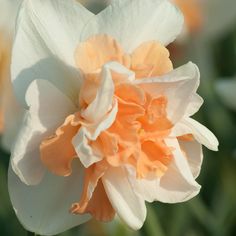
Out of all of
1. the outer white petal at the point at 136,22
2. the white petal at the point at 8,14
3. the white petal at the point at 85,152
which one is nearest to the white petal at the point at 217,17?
the white petal at the point at 8,14

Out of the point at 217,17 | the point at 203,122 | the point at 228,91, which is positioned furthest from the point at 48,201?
the point at 217,17

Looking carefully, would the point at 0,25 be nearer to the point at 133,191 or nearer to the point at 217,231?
the point at 133,191

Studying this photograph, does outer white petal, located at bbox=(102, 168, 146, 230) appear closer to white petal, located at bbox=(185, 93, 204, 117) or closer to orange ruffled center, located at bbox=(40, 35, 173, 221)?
orange ruffled center, located at bbox=(40, 35, 173, 221)

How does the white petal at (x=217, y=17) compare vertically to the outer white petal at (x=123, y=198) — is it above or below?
below

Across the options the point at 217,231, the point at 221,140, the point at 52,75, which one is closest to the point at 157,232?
the point at 217,231

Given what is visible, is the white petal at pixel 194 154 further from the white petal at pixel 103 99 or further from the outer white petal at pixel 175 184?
the white petal at pixel 103 99

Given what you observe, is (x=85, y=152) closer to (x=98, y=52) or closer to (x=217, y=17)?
(x=98, y=52)
